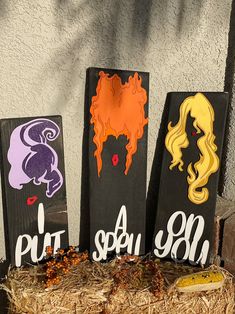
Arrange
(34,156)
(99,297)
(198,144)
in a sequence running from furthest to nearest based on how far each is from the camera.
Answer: (198,144), (34,156), (99,297)

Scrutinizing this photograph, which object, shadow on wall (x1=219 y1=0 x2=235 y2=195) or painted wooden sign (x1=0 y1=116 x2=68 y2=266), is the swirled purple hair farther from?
shadow on wall (x1=219 y1=0 x2=235 y2=195)

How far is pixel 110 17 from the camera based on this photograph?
2109 millimetres

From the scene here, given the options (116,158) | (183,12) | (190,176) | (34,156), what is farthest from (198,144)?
(34,156)

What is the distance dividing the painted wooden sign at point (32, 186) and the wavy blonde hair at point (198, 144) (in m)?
0.60

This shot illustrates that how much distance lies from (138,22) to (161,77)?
1.02 feet

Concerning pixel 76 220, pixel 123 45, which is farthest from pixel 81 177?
pixel 123 45

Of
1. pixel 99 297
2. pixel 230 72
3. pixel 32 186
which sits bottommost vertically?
pixel 99 297

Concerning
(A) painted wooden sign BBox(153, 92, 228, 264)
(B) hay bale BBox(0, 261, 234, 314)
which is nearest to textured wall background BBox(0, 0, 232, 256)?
(A) painted wooden sign BBox(153, 92, 228, 264)

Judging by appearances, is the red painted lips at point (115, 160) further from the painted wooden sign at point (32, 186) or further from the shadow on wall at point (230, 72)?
the shadow on wall at point (230, 72)

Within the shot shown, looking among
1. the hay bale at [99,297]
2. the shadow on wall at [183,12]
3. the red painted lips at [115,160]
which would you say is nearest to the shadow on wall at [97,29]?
the shadow on wall at [183,12]

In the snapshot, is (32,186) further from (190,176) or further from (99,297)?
(190,176)

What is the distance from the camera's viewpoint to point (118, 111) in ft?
7.09

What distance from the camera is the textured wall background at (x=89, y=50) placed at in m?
1.98

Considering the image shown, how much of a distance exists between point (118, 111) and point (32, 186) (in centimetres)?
57
